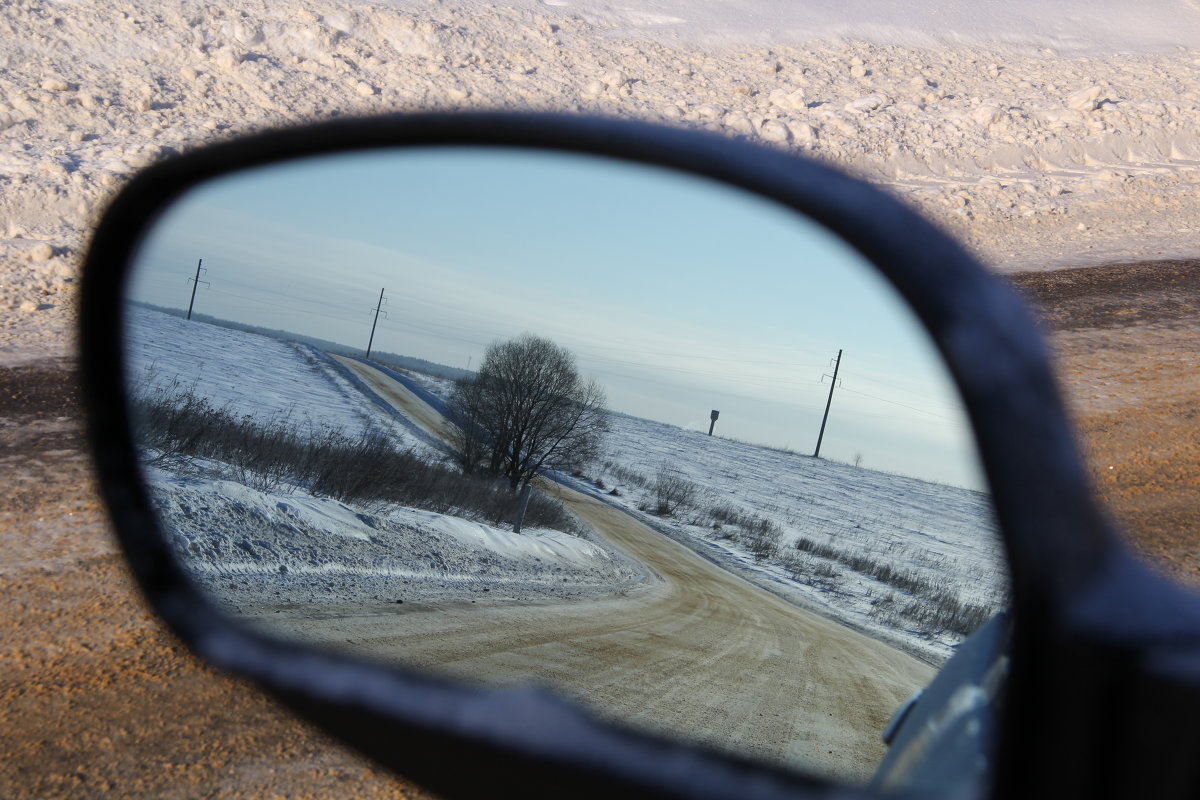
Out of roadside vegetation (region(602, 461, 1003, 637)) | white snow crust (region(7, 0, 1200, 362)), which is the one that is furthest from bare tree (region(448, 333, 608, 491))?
white snow crust (region(7, 0, 1200, 362))

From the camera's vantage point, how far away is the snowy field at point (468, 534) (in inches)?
140

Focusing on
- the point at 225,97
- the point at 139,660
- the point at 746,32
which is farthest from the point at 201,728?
the point at 746,32

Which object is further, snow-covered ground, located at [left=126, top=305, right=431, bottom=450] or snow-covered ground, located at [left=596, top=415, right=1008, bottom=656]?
snow-covered ground, located at [left=126, top=305, right=431, bottom=450]

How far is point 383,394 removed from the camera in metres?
13.5

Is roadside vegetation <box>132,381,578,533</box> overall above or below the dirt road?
below

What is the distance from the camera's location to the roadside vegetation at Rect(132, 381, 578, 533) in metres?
6.79

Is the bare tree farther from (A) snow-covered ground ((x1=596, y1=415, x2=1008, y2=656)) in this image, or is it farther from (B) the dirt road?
(B) the dirt road

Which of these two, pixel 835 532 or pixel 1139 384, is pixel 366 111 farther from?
pixel 1139 384

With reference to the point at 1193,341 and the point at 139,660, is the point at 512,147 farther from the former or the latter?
the point at 1193,341

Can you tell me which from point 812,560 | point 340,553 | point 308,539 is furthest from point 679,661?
point 812,560

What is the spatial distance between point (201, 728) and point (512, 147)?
2.08 m

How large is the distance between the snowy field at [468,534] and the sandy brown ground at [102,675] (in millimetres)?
459

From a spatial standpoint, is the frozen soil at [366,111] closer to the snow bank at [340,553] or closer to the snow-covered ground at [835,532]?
the snow bank at [340,553]

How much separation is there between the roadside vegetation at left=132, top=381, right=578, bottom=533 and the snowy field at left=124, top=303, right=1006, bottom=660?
9 centimetres
